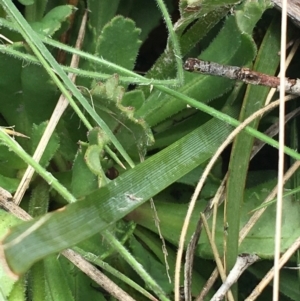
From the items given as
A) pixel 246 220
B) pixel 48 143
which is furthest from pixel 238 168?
pixel 48 143

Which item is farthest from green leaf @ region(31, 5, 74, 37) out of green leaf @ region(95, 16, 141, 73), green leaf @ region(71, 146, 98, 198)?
green leaf @ region(71, 146, 98, 198)

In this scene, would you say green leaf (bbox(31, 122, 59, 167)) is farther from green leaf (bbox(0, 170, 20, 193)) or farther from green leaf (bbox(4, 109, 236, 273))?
green leaf (bbox(4, 109, 236, 273))

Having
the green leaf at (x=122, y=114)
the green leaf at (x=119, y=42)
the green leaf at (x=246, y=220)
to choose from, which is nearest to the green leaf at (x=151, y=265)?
the green leaf at (x=246, y=220)

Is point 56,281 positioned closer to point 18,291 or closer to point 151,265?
point 18,291

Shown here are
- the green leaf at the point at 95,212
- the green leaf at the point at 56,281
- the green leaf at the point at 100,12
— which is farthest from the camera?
the green leaf at the point at 100,12

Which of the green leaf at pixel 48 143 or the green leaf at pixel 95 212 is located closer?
the green leaf at pixel 95 212

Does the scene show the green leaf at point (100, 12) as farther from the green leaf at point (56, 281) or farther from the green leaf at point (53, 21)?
the green leaf at point (56, 281)

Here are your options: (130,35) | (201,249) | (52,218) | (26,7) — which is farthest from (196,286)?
(26,7)
